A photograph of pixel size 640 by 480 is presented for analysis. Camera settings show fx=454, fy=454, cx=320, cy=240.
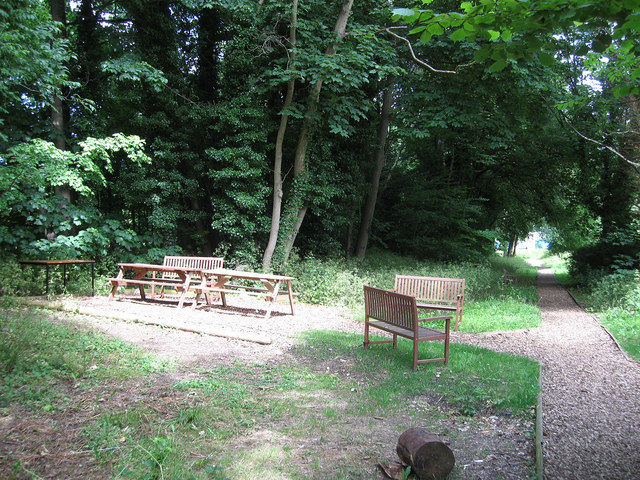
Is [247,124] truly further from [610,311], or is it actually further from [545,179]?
[545,179]

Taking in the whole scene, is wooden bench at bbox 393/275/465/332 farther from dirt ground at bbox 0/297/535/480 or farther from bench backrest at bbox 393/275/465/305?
dirt ground at bbox 0/297/535/480

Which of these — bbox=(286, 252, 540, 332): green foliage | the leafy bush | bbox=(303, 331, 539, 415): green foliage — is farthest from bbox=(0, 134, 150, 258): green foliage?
bbox=(303, 331, 539, 415): green foliage

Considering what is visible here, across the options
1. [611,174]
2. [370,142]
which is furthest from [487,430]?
[611,174]

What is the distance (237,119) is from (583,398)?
11.2 meters

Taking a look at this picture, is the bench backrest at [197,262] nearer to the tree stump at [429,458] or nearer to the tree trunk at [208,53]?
the tree trunk at [208,53]

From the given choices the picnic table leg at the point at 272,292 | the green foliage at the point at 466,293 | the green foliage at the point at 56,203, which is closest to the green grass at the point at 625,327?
the green foliage at the point at 466,293

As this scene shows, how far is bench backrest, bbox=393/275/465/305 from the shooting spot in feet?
29.9

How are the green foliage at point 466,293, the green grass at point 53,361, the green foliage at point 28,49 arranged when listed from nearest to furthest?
the green grass at point 53,361 → the green foliage at point 28,49 → the green foliage at point 466,293

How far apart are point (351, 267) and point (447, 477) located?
1203 centimetres

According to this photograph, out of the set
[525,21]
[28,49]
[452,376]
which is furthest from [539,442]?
[28,49]

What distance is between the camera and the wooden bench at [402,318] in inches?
231

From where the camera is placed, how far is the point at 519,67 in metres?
13.7

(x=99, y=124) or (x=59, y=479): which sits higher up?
(x=99, y=124)

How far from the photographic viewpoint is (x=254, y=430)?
12.7 feet
